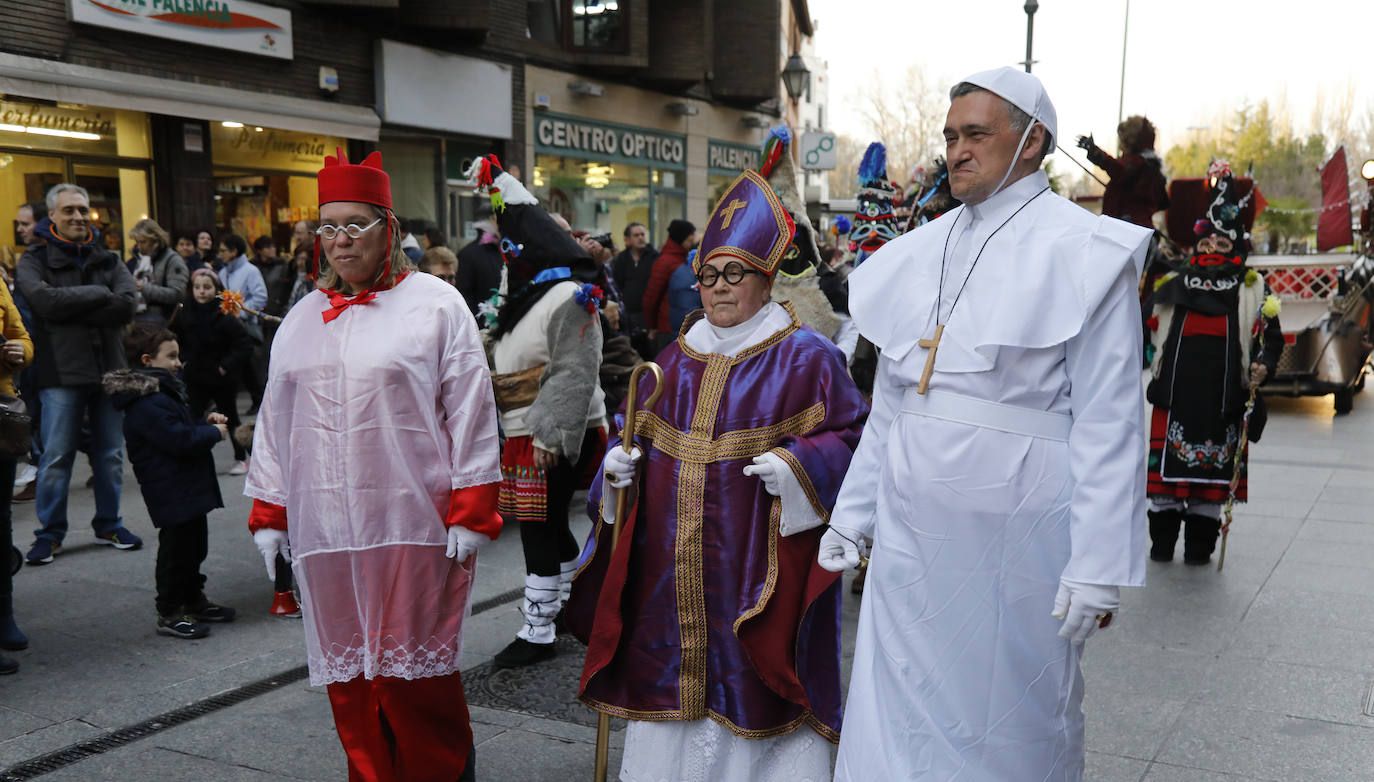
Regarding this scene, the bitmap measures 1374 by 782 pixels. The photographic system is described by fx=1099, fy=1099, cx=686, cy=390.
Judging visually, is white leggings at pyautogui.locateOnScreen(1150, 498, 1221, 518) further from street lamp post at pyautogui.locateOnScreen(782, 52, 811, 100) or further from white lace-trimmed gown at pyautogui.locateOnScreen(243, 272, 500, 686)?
street lamp post at pyautogui.locateOnScreen(782, 52, 811, 100)

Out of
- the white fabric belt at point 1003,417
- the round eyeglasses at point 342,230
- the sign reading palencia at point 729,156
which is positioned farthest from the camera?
the sign reading palencia at point 729,156

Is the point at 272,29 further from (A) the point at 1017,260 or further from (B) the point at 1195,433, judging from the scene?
(A) the point at 1017,260

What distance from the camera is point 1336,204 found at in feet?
42.2

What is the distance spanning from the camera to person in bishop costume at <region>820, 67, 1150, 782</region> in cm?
246

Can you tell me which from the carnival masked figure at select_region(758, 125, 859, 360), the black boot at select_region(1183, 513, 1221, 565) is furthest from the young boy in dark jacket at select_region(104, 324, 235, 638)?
the black boot at select_region(1183, 513, 1221, 565)

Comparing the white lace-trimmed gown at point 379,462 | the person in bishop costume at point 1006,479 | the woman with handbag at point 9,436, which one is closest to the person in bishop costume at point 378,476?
the white lace-trimmed gown at point 379,462

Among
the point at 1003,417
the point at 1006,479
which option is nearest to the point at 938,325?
the point at 1003,417

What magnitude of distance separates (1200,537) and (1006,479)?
15.8ft

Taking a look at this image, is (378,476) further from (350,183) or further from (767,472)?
(767,472)

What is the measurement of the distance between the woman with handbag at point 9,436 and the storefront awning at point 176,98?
568 cm

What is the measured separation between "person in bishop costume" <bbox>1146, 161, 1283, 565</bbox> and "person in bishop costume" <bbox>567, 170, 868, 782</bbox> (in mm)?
4026

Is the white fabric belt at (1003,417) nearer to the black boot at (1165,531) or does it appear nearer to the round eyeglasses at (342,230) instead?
the round eyeglasses at (342,230)

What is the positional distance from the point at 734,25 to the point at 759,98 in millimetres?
1549

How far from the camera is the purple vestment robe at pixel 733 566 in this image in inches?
129
